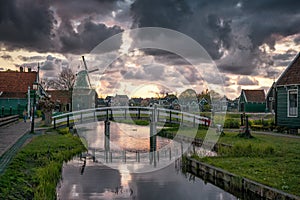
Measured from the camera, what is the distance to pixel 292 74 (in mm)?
23328

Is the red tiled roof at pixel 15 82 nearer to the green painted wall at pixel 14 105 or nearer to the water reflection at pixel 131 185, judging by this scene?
the green painted wall at pixel 14 105

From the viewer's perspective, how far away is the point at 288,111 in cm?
2286

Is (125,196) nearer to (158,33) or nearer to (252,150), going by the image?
(252,150)

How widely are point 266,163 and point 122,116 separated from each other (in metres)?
15.9

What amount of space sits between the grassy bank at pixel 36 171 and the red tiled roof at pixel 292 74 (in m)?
13.5

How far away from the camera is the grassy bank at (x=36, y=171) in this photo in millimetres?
8773

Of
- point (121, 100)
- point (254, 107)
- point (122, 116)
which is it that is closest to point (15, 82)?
point (121, 100)

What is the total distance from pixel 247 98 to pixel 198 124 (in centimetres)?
3169

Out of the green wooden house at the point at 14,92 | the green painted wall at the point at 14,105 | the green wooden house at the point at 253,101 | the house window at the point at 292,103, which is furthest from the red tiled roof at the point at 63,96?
the house window at the point at 292,103

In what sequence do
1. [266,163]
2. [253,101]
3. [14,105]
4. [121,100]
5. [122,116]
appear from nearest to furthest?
1. [266,163]
2. [122,116]
3. [121,100]
4. [14,105]
5. [253,101]

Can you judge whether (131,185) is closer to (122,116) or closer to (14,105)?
(122,116)

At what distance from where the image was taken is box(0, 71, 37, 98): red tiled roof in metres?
38.6

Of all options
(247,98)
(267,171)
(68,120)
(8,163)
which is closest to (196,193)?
(267,171)

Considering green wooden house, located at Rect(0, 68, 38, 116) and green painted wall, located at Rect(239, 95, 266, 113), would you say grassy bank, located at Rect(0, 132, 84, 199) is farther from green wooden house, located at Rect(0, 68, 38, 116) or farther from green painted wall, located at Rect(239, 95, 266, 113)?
green painted wall, located at Rect(239, 95, 266, 113)
